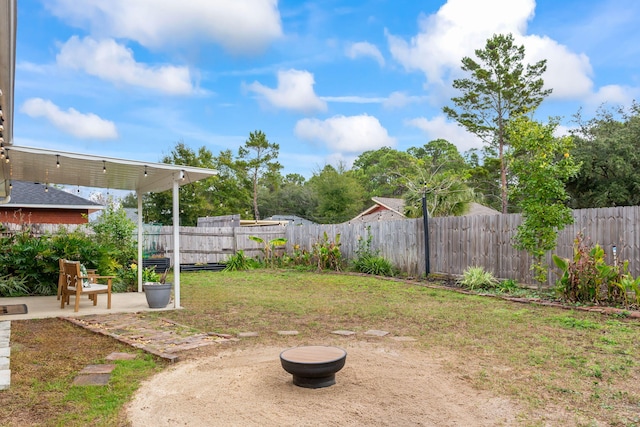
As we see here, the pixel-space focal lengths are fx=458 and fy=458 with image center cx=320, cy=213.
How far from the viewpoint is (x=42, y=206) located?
18391 mm

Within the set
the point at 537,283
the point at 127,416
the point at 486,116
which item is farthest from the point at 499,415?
the point at 486,116

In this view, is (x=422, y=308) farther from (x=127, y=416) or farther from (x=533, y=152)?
(x=127, y=416)

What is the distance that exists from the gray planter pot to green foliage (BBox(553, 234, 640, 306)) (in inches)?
272

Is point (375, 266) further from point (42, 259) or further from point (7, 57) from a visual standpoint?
point (7, 57)

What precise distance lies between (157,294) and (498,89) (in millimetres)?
22650

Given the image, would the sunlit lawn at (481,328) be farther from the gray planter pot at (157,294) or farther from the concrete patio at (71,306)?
the concrete patio at (71,306)

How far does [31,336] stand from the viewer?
582cm

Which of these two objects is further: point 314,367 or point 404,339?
point 404,339

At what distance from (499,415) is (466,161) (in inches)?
1553

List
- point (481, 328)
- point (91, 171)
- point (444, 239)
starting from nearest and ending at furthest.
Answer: point (481, 328) → point (91, 171) → point (444, 239)

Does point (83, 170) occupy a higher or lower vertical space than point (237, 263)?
higher

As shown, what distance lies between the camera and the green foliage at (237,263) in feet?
52.4

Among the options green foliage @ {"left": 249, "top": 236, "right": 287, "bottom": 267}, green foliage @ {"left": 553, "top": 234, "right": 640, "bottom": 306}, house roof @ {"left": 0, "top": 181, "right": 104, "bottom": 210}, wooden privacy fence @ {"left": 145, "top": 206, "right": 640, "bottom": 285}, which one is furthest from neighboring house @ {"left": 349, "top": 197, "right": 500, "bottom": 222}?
green foliage @ {"left": 553, "top": 234, "right": 640, "bottom": 306}

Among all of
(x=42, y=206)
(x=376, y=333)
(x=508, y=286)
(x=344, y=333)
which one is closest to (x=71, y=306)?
(x=344, y=333)
